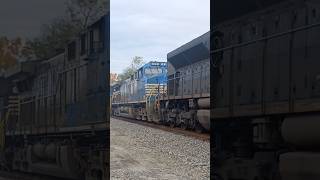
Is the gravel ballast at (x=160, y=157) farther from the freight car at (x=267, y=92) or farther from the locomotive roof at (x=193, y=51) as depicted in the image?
the freight car at (x=267, y=92)

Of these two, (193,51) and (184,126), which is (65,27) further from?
Answer: (184,126)

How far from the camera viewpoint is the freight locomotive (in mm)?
5324

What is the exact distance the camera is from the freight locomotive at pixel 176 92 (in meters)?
5.32

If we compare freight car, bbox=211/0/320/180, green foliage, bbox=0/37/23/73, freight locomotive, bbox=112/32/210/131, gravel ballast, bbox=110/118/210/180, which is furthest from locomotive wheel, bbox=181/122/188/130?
freight car, bbox=211/0/320/180

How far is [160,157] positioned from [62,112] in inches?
158

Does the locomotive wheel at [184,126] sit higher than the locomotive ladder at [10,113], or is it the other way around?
the locomotive ladder at [10,113]

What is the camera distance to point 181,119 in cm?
845

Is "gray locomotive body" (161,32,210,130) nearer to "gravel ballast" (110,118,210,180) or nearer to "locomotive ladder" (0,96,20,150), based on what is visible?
"gravel ballast" (110,118,210,180)

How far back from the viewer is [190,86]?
7.78 meters

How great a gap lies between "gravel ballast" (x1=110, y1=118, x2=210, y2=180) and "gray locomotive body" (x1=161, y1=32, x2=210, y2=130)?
1.08ft

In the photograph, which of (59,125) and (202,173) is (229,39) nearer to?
(59,125)

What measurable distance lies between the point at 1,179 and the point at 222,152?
2.22m

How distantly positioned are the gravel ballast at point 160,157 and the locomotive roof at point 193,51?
126 cm

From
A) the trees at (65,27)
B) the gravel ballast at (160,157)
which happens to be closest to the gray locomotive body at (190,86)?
the gravel ballast at (160,157)
